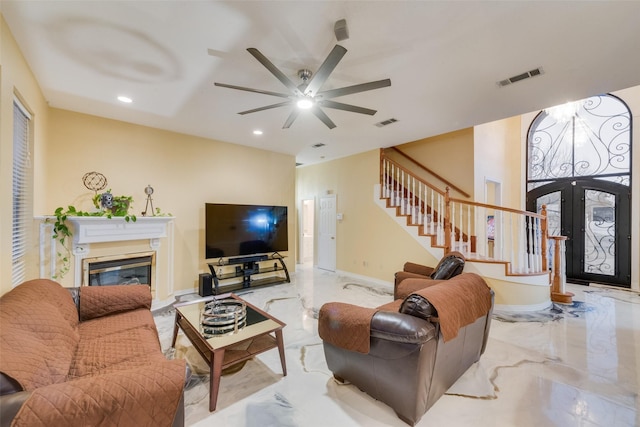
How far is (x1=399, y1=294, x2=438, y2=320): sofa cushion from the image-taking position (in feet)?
5.34

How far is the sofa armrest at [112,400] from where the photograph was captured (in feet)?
3.14

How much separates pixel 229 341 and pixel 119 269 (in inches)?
108

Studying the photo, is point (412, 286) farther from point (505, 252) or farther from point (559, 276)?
point (559, 276)

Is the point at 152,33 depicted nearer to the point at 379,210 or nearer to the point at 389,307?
the point at 389,307

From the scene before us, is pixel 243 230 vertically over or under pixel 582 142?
under

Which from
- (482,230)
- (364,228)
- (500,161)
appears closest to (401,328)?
(482,230)

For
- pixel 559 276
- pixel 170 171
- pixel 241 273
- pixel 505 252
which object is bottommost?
pixel 241 273

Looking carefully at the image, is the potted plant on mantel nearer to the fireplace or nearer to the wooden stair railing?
the fireplace

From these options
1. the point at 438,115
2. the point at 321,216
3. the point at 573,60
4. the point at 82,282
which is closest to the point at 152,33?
the point at 82,282

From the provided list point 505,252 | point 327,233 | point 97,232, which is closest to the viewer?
point 97,232

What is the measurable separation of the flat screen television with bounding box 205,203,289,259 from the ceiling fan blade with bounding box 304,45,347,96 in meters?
2.91

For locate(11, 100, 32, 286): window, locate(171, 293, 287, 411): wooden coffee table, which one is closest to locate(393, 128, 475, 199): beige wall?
locate(171, 293, 287, 411): wooden coffee table

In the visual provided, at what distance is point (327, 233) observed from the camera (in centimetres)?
657

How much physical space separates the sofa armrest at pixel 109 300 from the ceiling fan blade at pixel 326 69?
2.45m
